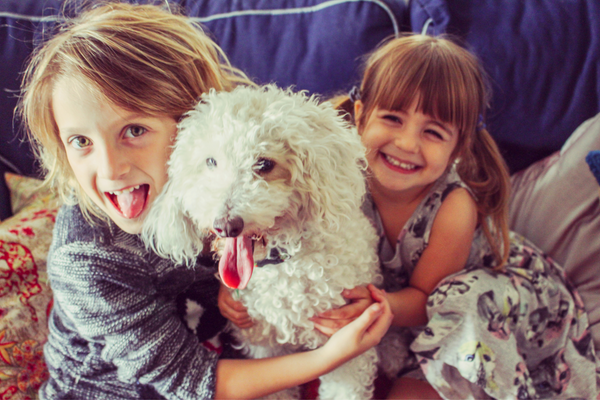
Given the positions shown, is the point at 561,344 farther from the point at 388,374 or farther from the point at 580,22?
the point at 580,22

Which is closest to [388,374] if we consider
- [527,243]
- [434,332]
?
[434,332]

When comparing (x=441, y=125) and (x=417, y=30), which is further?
(x=417, y=30)

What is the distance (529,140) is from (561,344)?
0.63 metres

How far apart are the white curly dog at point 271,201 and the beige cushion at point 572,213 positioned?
27.6 inches

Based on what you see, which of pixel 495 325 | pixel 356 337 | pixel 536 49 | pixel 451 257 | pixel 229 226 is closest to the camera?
pixel 229 226

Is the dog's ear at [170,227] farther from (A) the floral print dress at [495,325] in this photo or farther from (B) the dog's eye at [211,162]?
(A) the floral print dress at [495,325]

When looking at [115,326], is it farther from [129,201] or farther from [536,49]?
[536,49]

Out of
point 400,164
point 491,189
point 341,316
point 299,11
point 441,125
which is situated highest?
point 299,11

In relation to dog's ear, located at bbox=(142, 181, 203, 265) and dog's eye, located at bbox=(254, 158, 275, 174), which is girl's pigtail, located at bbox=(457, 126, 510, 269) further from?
dog's ear, located at bbox=(142, 181, 203, 265)

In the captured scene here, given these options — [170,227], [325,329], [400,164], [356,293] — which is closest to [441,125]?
[400,164]

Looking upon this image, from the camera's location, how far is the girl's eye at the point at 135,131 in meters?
0.77

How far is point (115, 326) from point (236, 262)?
0.34 meters

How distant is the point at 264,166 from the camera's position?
649mm

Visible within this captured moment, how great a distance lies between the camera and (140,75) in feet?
2.50
